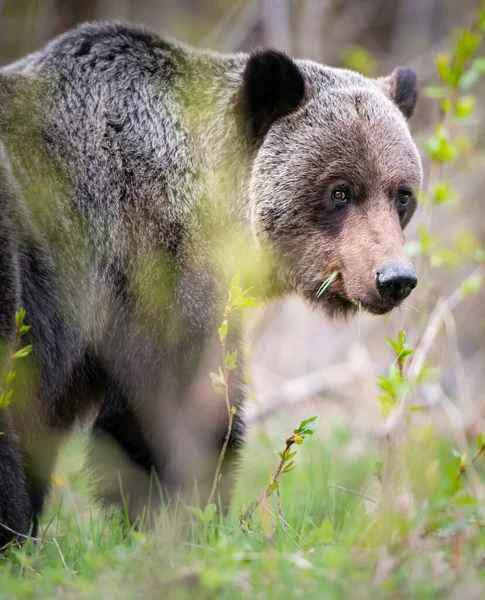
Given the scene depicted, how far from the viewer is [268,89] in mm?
4895

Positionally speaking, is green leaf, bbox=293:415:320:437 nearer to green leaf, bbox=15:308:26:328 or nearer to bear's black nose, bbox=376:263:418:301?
bear's black nose, bbox=376:263:418:301

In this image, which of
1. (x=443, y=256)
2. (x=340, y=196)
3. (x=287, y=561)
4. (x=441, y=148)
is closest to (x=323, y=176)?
(x=340, y=196)

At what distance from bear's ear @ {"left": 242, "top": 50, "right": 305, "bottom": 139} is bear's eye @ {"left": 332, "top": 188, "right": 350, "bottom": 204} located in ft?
1.98

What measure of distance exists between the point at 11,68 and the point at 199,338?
1.99m

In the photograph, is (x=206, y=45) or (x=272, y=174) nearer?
(x=272, y=174)

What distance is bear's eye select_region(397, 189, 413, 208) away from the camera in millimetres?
4971

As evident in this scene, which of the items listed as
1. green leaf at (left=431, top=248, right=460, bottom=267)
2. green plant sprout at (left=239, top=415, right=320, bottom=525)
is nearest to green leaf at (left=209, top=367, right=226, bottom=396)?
green plant sprout at (left=239, top=415, right=320, bottom=525)

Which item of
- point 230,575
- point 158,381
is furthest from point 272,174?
point 230,575

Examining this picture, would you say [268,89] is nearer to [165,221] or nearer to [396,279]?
[165,221]

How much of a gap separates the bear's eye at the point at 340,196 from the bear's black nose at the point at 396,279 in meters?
0.61

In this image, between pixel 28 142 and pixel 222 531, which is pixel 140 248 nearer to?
pixel 28 142

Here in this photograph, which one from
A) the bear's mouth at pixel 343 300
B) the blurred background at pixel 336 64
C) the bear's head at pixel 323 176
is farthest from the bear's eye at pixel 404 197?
the blurred background at pixel 336 64

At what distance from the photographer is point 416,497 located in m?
3.58

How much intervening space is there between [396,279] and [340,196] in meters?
0.74
